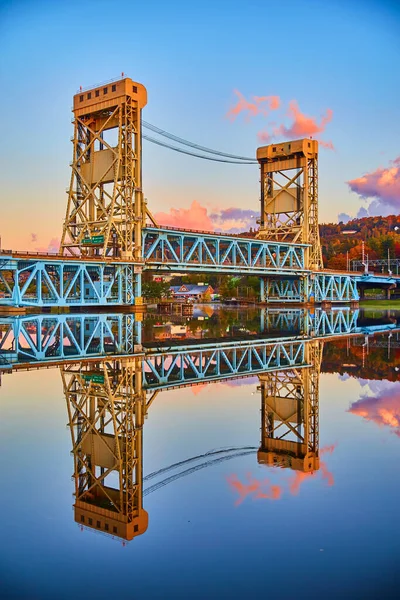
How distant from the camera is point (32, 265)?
144ft

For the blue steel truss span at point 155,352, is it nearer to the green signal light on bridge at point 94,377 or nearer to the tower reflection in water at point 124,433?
the green signal light on bridge at point 94,377

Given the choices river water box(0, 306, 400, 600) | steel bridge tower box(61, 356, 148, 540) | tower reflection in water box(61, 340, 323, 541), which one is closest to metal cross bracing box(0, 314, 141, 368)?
tower reflection in water box(61, 340, 323, 541)

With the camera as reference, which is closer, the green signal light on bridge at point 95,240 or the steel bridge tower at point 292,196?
the green signal light on bridge at point 95,240

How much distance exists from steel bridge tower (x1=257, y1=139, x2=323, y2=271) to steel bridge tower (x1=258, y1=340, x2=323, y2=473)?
57.9 meters

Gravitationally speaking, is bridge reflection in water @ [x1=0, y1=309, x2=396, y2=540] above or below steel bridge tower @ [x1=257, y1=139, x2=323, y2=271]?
below

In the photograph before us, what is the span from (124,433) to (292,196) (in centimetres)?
6823

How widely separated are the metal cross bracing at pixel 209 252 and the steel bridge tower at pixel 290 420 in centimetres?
3632

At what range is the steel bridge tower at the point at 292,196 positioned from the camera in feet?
242

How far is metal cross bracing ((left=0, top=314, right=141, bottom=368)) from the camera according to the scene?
2210 centimetres

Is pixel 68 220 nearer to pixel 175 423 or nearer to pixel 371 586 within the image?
pixel 175 423

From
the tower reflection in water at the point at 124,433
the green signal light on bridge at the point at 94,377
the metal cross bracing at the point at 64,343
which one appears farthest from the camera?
the metal cross bracing at the point at 64,343

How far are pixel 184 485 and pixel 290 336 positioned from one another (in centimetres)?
2660

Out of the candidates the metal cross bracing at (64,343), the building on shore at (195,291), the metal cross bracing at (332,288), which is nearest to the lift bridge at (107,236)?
the metal cross bracing at (64,343)

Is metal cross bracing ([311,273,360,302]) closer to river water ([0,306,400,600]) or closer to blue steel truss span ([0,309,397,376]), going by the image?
blue steel truss span ([0,309,397,376])
